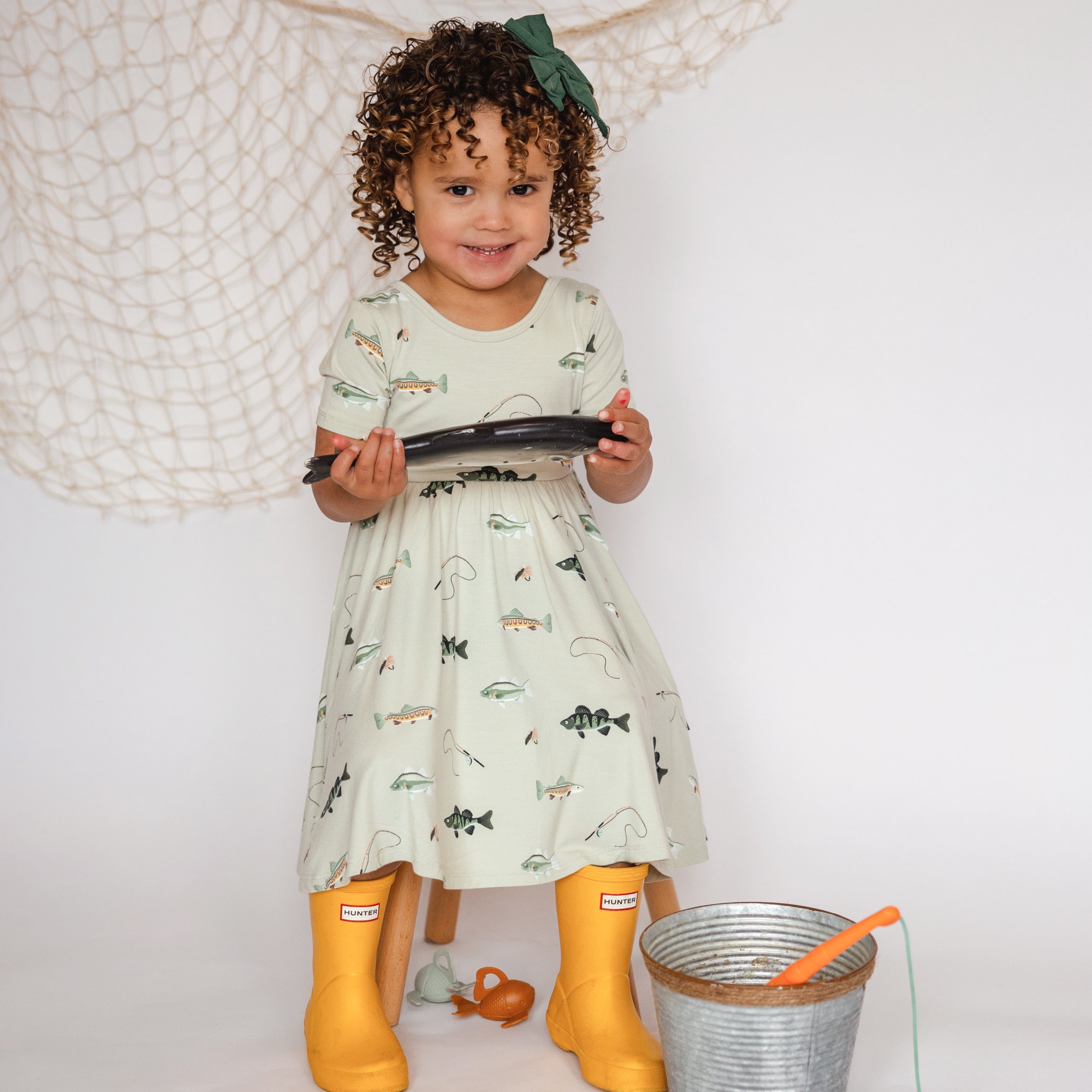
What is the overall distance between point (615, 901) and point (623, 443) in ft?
1.34

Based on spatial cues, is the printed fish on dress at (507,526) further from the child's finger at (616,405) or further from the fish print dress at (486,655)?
the child's finger at (616,405)

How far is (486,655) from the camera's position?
1146mm

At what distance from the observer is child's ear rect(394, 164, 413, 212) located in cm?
123

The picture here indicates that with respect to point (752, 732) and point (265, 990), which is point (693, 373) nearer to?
point (752, 732)

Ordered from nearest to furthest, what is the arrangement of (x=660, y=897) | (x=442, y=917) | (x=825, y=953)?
(x=825, y=953) → (x=660, y=897) → (x=442, y=917)

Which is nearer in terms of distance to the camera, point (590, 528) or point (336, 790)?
point (336, 790)

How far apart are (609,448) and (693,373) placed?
0.62m

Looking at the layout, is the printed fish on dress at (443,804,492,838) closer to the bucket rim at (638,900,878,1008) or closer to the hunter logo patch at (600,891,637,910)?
the hunter logo patch at (600,891,637,910)

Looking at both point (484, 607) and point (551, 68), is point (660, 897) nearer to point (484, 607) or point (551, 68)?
point (484, 607)

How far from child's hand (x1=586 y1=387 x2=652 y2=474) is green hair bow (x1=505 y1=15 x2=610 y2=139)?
0.29 meters

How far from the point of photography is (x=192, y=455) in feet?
5.86

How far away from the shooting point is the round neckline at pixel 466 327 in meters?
1.23

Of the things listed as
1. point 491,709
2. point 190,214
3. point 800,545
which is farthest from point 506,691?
point 190,214

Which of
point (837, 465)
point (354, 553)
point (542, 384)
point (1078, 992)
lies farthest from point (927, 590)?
point (354, 553)
